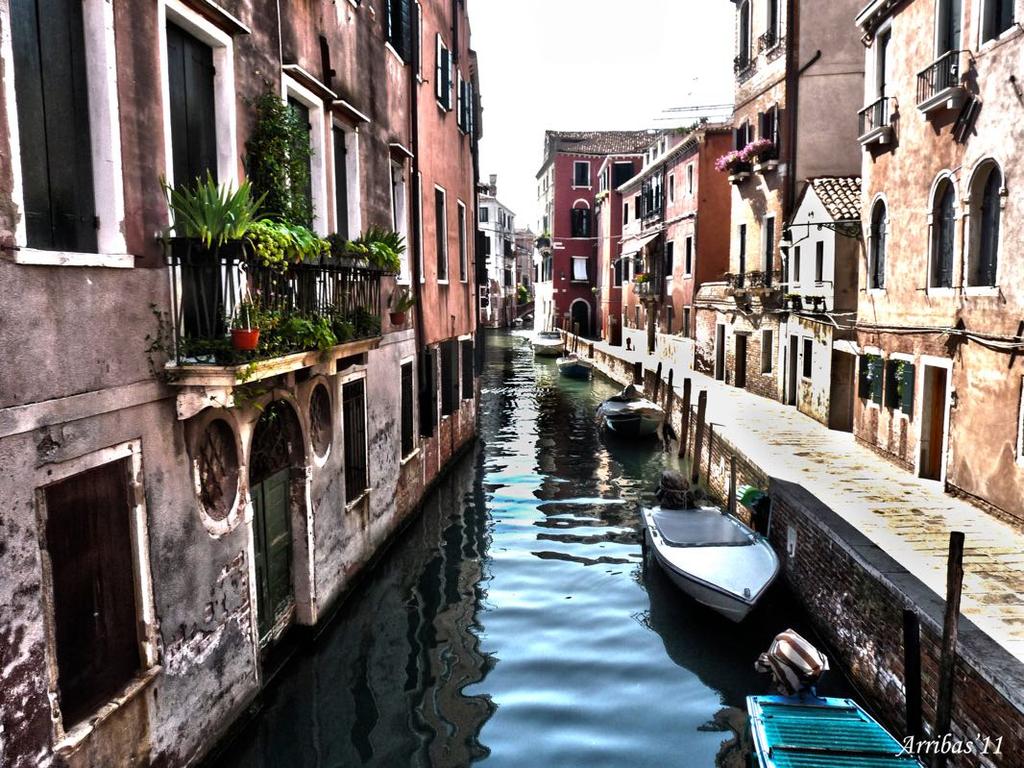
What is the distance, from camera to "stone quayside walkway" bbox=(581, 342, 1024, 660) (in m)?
6.90

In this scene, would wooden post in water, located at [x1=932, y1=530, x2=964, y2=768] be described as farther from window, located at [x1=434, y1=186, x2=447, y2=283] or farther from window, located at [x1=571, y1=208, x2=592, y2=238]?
window, located at [x1=571, y1=208, x2=592, y2=238]

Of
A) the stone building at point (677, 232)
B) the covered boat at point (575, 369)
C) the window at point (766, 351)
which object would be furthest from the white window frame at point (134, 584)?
the covered boat at point (575, 369)

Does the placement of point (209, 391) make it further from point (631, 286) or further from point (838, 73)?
point (631, 286)

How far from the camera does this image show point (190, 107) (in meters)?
5.86

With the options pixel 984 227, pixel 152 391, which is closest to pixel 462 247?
pixel 984 227

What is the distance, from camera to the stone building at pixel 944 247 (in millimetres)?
9219

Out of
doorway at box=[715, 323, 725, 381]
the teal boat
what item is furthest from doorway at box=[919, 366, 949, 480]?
doorway at box=[715, 323, 725, 381]

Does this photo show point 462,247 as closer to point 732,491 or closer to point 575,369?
point 732,491

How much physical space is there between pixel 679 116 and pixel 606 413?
2827 cm

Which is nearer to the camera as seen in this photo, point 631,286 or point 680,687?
point 680,687

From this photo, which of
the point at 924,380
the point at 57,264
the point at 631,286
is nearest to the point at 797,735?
the point at 57,264

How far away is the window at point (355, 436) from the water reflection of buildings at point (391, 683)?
49.6 inches

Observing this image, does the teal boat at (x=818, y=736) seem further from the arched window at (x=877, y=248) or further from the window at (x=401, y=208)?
the arched window at (x=877, y=248)

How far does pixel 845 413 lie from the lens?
16.1 metres
